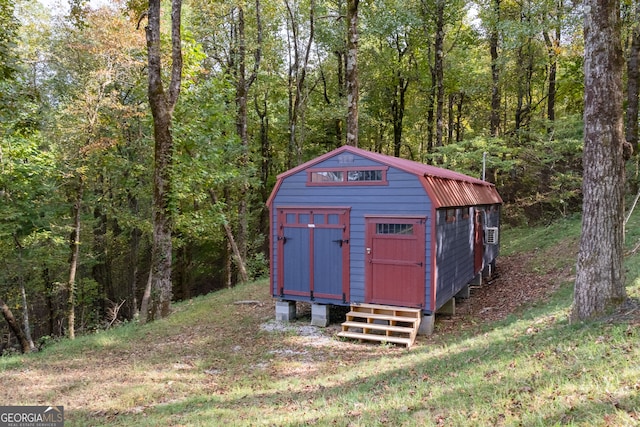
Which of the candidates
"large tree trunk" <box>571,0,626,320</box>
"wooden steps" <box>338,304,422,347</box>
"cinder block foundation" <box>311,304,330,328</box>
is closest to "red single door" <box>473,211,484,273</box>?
"wooden steps" <box>338,304,422,347</box>

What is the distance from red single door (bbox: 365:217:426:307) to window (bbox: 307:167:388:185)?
81 centimetres

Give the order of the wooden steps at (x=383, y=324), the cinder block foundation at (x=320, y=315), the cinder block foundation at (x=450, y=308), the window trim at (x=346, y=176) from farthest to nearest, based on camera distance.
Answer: the cinder block foundation at (x=450, y=308) < the cinder block foundation at (x=320, y=315) < the window trim at (x=346, y=176) < the wooden steps at (x=383, y=324)

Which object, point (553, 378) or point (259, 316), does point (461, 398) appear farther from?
point (259, 316)

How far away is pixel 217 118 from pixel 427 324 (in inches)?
407

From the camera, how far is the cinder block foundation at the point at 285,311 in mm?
9773

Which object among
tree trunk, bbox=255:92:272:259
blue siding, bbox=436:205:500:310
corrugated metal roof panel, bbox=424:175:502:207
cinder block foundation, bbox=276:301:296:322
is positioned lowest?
cinder block foundation, bbox=276:301:296:322

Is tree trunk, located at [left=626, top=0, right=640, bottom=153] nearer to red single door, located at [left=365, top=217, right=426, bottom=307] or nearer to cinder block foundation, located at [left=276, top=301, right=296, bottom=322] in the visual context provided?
red single door, located at [left=365, top=217, right=426, bottom=307]

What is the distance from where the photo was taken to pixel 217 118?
48.7ft

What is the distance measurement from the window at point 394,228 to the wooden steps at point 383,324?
4.97ft

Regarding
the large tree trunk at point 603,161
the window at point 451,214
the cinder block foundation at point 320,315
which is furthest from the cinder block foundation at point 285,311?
the large tree trunk at point 603,161

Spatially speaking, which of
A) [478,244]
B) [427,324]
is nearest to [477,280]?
[478,244]

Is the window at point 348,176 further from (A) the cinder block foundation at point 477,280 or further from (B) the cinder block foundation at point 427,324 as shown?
(A) the cinder block foundation at point 477,280

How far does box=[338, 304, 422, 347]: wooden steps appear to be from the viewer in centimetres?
800

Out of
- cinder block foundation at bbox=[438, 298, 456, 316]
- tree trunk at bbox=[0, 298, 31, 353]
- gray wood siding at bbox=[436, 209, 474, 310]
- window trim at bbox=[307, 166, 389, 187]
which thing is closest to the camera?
gray wood siding at bbox=[436, 209, 474, 310]
